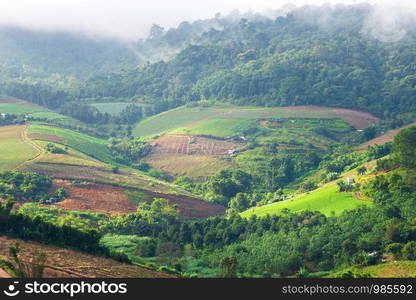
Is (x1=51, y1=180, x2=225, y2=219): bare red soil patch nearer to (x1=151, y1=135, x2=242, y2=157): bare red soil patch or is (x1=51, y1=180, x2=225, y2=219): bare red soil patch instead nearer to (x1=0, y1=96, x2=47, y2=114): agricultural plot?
(x1=151, y1=135, x2=242, y2=157): bare red soil patch

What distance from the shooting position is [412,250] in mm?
53688

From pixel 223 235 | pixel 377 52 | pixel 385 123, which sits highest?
pixel 377 52

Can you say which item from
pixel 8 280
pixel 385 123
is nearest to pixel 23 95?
pixel 385 123

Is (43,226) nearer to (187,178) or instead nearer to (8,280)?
(8,280)

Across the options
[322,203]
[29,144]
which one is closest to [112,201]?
[29,144]

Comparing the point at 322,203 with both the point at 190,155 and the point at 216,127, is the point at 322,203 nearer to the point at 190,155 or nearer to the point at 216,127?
the point at 190,155

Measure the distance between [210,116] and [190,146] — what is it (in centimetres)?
2530

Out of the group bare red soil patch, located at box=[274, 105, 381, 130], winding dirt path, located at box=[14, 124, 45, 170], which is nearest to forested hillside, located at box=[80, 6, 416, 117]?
bare red soil patch, located at box=[274, 105, 381, 130]

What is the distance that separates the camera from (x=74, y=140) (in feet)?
404

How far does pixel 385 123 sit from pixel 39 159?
7628cm

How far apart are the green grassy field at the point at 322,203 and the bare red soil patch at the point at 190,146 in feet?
138

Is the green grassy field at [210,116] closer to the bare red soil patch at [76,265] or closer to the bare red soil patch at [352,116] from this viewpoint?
the bare red soil patch at [352,116]

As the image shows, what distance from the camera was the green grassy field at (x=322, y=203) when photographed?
71.2m

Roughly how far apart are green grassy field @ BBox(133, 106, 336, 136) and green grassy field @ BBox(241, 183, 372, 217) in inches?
2177
